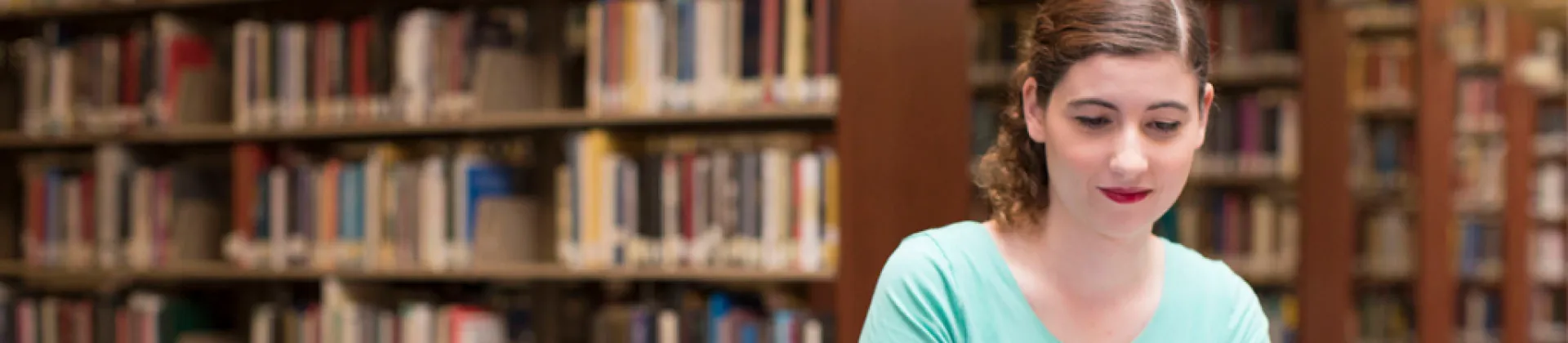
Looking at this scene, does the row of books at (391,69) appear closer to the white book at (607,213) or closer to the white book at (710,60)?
the white book at (607,213)

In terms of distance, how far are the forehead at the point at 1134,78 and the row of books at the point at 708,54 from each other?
1.11 metres

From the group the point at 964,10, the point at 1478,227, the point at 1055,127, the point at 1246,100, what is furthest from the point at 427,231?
the point at 1478,227

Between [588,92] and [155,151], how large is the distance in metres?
1.18

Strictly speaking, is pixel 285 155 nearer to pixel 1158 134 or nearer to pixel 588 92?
pixel 588 92

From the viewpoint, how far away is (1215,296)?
1.12m

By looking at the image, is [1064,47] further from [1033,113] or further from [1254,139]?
[1254,139]

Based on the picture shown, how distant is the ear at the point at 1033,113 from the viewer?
106cm

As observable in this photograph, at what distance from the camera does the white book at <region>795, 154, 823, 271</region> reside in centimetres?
212

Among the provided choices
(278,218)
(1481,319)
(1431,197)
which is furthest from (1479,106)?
(278,218)

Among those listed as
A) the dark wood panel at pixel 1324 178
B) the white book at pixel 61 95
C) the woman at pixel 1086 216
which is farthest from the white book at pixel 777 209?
the white book at pixel 61 95

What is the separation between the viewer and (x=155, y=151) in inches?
107

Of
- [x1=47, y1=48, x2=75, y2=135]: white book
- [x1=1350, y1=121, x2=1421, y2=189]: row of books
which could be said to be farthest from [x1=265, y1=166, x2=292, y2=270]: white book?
[x1=1350, y1=121, x2=1421, y2=189]: row of books

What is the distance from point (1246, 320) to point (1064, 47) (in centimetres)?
34

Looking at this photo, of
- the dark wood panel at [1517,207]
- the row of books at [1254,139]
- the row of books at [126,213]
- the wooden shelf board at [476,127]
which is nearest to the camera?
the wooden shelf board at [476,127]
